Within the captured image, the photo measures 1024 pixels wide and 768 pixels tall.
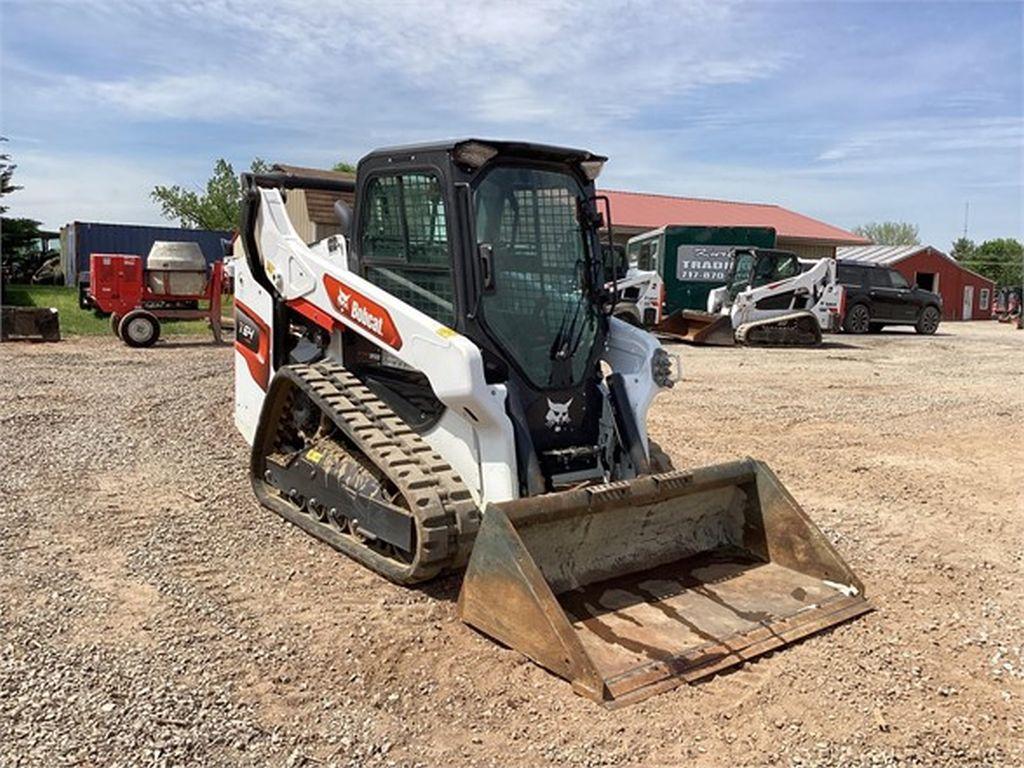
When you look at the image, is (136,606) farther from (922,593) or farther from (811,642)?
(922,593)

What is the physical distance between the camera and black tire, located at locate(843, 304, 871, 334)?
73.9 ft

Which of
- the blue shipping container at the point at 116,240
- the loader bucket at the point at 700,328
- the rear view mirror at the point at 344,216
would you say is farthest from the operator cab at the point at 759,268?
the blue shipping container at the point at 116,240

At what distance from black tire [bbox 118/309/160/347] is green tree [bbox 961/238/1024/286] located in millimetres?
51081

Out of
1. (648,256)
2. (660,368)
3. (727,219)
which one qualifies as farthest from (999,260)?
(660,368)

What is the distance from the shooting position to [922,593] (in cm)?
467

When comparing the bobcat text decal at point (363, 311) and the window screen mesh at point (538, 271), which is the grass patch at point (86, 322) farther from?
the window screen mesh at point (538, 271)

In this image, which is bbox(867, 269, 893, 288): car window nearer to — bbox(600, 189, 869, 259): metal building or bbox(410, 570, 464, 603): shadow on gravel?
bbox(600, 189, 869, 259): metal building

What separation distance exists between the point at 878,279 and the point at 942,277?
1474 centimetres

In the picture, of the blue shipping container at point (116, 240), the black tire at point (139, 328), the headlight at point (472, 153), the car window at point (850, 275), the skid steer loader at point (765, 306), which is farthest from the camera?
the blue shipping container at point (116, 240)

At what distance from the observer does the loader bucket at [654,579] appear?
362 centimetres

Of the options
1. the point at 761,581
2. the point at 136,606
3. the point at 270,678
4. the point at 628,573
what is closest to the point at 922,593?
the point at 761,581

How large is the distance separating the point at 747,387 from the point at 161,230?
2778 cm

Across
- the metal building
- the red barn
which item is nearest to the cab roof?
the metal building

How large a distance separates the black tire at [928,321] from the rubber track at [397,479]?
21.9 meters
